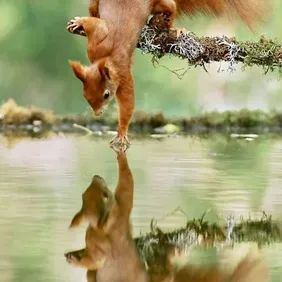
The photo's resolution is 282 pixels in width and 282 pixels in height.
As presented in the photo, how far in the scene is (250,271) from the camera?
1.46 metres

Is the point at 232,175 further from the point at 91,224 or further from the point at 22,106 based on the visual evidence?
the point at 22,106

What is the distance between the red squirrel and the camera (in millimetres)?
3207

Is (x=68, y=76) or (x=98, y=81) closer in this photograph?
(x=98, y=81)

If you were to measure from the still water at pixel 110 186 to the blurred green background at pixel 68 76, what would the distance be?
98 cm

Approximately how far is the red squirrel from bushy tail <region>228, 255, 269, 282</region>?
67.6 inches

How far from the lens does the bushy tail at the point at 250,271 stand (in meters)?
1.42

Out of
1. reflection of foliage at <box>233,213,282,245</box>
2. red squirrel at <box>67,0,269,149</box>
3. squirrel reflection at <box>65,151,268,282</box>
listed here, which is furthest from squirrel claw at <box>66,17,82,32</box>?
reflection of foliage at <box>233,213,282,245</box>

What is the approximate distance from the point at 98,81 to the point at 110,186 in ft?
2.58

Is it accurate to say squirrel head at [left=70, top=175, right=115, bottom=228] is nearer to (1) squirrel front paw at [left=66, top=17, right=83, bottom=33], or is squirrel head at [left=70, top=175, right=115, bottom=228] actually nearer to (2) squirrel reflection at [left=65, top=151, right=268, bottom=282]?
(2) squirrel reflection at [left=65, top=151, right=268, bottom=282]

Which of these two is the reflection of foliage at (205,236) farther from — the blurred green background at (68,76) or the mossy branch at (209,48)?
the blurred green background at (68,76)

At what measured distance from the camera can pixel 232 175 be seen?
2768mm

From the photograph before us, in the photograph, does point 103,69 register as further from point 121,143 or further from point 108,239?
point 108,239

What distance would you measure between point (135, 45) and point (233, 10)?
0.68 metres

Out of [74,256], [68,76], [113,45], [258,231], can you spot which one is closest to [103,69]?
[113,45]
